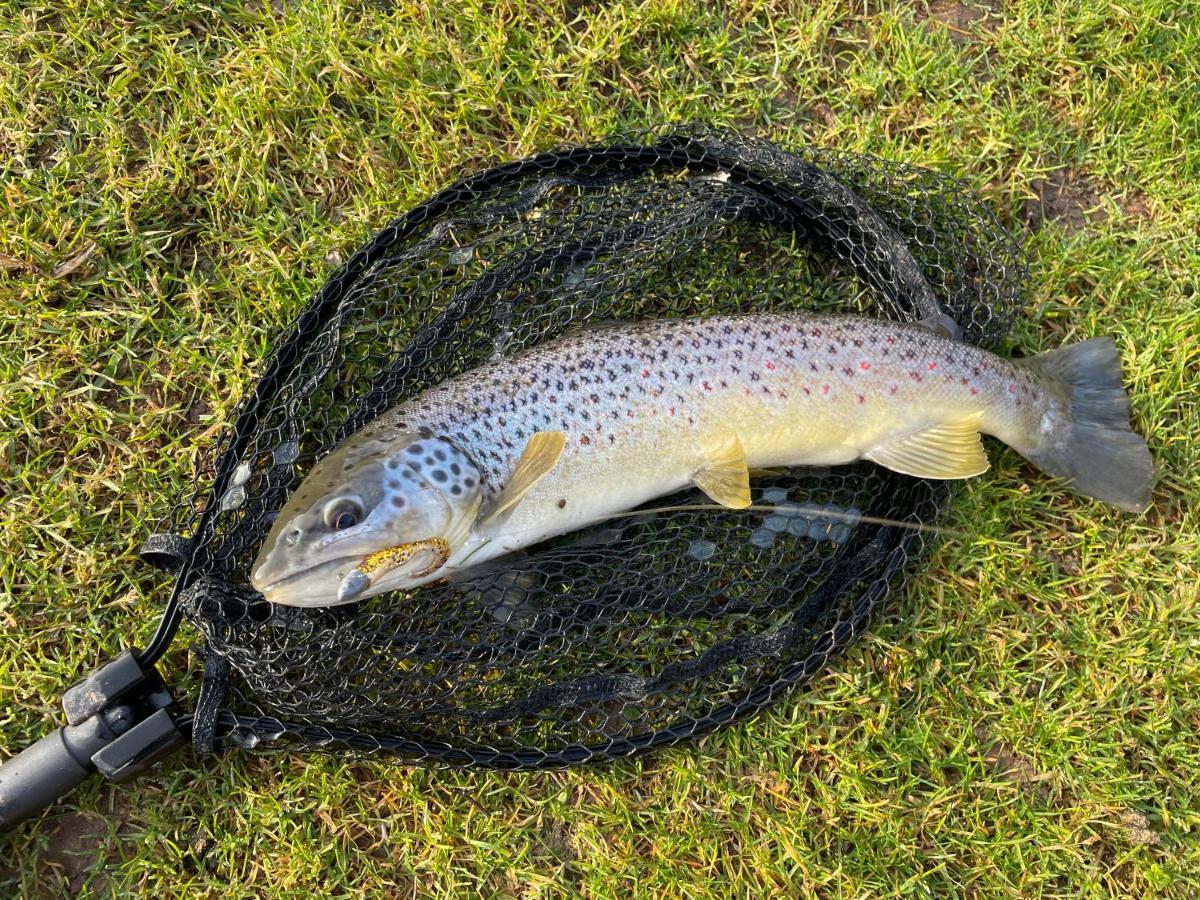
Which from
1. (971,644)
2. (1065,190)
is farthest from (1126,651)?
(1065,190)

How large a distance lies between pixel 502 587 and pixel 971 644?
5.45ft

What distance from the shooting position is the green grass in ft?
9.05

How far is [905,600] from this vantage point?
2.93 m

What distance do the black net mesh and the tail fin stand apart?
27 centimetres

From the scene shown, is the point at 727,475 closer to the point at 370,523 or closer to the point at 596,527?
the point at 596,527

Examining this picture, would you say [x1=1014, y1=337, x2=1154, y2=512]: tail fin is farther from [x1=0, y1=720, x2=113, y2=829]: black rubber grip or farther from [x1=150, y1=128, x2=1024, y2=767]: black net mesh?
[x1=0, y1=720, x2=113, y2=829]: black rubber grip

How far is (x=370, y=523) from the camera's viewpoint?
2279 mm

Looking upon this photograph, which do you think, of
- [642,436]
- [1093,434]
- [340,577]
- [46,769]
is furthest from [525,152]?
[46,769]

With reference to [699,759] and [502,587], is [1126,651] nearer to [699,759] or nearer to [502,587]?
[699,759]

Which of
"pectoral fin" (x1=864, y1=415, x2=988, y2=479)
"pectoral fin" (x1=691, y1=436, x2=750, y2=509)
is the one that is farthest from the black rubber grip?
"pectoral fin" (x1=864, y1=415, x2=988, y2=479)

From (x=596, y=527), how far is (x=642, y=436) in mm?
414

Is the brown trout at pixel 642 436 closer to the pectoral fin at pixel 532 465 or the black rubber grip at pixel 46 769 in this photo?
the pectoral fin at pixel 532 465

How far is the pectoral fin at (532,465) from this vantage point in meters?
2.40

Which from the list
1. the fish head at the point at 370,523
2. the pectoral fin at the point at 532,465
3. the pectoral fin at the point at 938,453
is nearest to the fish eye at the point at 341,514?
the fish head at the point at 370,523
